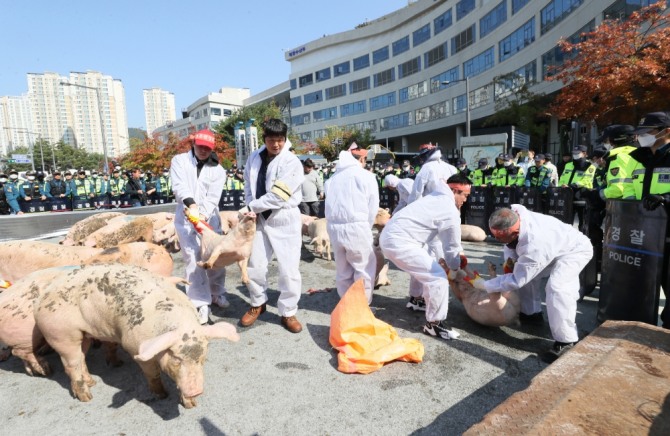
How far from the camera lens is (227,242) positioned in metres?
3.51

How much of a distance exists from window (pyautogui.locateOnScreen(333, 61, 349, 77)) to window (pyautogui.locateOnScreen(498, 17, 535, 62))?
25142 mm

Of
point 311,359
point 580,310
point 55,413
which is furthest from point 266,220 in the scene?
point 580,310

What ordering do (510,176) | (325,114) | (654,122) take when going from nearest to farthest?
(654,122) → (510,176) → (325,114)

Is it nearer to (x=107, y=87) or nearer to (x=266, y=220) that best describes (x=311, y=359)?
(x=266, y=220)

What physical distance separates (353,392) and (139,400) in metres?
1.57

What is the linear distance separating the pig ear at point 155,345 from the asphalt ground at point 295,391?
23.7 inches

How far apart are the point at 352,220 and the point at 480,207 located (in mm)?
6591

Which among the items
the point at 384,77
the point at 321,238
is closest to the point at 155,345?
the point at 321,238

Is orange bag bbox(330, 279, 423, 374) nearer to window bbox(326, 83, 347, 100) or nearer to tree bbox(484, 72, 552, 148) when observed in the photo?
tree bbox(484, 72, 552, 148)

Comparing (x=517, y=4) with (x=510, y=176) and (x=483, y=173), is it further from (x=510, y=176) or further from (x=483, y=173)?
(x=510, y=176)

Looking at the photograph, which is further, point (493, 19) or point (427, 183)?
point (493, 19)

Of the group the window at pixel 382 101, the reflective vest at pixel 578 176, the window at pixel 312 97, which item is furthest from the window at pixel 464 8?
the reflective vest at pixel 578 176

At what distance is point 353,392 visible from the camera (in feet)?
9.26

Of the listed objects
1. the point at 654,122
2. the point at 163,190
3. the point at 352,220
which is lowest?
the point at 352,220
